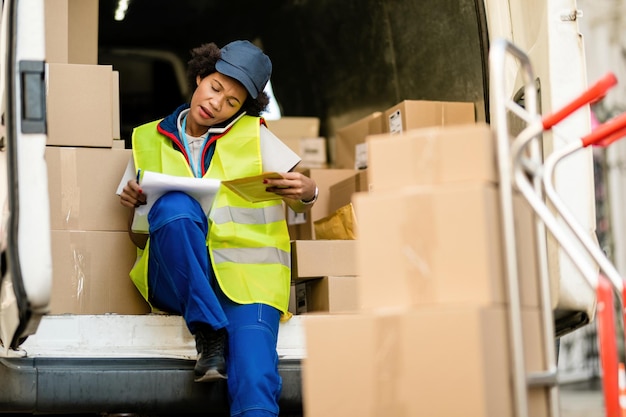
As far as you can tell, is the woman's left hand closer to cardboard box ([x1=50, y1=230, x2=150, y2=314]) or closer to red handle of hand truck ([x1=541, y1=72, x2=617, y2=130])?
cardboard box ([x1=50, y1=230, x2=150, y2=314])

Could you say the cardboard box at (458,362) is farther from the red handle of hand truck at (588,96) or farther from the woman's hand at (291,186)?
the woman's hand at (291,186)

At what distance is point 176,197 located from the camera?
12.4 feet

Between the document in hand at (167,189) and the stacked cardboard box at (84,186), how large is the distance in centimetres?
12

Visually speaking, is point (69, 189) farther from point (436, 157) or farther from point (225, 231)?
point (436, 157)

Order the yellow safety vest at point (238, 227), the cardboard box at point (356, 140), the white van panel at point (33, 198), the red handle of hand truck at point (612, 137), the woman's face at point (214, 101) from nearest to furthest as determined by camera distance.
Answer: the red handle of hand truck at point (612, 137) → the white van panel at point (33, 198) → the yellow safety vest at point (238, 227) → the woman's face at point (214, 101) → the cardboard box at point (356, 140)

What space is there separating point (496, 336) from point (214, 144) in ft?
6.45

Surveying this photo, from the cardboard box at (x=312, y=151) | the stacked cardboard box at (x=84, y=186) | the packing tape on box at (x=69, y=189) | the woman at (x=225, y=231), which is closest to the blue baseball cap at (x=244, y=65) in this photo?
the woman at (x=225, y=231)

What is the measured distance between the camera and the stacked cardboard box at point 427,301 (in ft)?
7.66

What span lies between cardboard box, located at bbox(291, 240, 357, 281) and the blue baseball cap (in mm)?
598

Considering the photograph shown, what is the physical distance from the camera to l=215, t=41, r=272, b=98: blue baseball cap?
4.12 m

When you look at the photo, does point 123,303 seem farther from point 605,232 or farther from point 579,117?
point 605,232

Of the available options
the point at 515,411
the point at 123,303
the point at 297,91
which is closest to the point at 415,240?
the point at 515,411

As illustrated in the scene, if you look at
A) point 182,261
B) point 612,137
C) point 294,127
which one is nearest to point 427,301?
point 612,137

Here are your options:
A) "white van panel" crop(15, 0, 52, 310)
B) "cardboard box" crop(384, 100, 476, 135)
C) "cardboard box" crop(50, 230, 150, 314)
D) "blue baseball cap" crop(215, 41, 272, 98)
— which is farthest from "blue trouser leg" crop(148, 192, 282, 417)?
"cardboard box" crop(384, 100, 476, 135)
